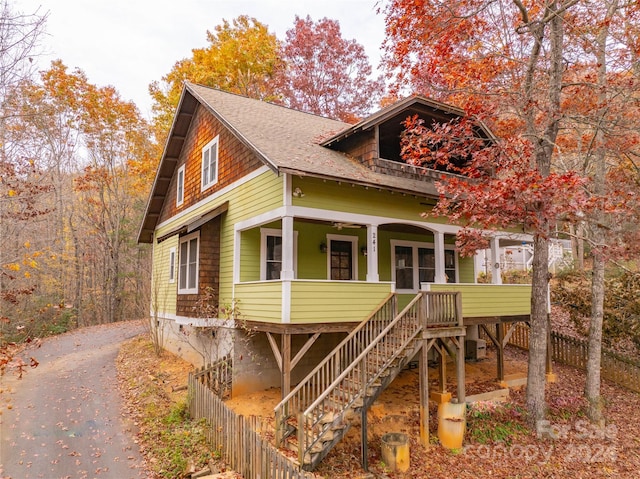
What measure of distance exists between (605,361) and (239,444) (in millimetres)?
13873

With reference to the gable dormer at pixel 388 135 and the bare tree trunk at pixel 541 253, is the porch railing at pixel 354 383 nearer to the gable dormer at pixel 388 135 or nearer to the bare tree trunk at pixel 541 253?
the bare tree trunk at pixel 541 253

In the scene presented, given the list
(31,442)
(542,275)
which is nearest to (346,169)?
(542,275)

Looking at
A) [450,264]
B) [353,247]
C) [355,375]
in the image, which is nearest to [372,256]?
[353,247]

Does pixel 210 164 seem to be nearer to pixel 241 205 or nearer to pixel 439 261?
pixel 241 205

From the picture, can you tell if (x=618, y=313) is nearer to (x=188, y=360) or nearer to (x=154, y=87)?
(x=188, y=360)

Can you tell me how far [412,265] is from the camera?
14609mm

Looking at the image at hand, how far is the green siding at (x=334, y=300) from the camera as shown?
29.5 ft

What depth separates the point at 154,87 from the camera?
26.9 metres

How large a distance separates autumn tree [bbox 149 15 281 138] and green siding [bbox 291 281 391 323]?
68.4 ft

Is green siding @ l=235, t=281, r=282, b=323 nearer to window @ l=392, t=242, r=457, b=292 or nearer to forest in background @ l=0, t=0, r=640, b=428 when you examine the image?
forest in background @ l=0, t=0, r=640, b=428

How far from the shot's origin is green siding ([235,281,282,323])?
9.13 metres

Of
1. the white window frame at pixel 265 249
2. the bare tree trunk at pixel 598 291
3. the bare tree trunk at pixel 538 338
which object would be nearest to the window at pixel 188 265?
the white window frame at pixel 265 249

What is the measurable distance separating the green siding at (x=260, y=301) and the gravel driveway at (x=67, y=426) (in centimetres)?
368

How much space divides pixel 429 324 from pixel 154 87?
2502cm
